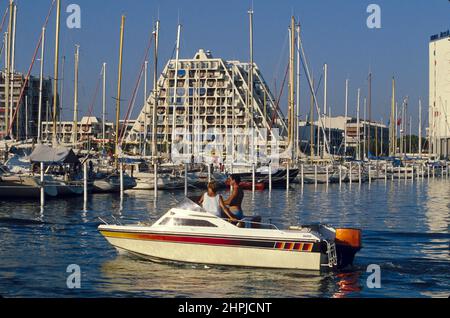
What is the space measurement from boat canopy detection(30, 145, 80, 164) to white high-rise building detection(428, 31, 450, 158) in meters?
90.5

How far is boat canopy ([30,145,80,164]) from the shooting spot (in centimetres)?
4550

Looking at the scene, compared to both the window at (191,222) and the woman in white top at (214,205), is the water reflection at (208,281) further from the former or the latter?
the woman in white top at (214,205)

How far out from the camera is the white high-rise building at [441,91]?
12925 centimetres

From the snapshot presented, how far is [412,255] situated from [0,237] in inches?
524

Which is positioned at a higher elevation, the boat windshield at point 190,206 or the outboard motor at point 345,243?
the boat windshield at point 190,206

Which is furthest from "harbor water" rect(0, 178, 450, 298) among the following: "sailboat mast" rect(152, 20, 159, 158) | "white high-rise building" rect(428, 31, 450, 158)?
"white high-rise building" rect(428, 31, 450, 158)

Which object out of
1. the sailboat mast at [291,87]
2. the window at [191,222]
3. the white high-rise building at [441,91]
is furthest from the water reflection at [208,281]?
the white high-rise building at [441,91]

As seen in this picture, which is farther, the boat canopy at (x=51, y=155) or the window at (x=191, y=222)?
the boat canopy at (x=51, y=155)

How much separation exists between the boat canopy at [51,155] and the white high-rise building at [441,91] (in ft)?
297

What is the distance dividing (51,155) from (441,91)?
9971 cm

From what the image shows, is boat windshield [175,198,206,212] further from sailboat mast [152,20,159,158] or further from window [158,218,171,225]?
sailboat mast [152,20,159,158]

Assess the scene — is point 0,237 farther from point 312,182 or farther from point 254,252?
point 312,182

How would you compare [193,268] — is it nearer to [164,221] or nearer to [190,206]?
[164,221]

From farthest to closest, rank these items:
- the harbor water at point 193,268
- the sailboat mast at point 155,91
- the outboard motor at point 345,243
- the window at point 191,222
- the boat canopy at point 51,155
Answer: the sailboat mast at point 155,91
the boat canopy at point 51,155
the window at point 191,222
the outboard motor at point 345,243
the harbor water at point 193,268
